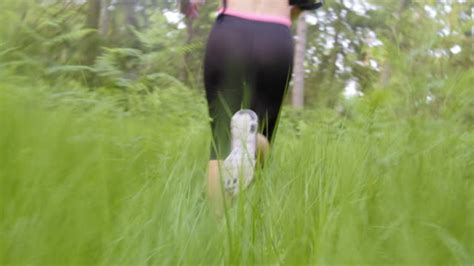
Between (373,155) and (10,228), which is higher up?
(10,228)

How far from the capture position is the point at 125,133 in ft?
7.64

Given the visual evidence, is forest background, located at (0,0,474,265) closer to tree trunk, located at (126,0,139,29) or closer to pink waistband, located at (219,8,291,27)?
pink waistband, located at (219,8,291,27)

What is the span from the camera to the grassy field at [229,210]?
45.7 inches

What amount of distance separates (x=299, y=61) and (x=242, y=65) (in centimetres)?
962

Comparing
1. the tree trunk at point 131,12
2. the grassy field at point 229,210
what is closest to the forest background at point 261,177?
the grassy field at point 229,210

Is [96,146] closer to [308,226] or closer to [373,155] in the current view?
[308,226]

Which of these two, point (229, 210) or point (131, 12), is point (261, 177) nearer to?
point (229, 210)

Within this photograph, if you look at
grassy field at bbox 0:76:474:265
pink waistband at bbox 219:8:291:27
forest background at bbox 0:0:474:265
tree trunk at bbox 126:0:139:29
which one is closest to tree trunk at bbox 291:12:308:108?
tree trunk at bbox 126:0:139:29

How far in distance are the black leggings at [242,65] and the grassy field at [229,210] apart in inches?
9.9

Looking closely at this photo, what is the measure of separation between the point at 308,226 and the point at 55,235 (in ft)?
2.04

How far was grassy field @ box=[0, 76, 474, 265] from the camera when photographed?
45.7 inches

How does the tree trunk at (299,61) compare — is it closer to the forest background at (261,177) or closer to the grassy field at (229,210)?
the forest background at (261,177)

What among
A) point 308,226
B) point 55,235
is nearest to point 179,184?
point 308,226

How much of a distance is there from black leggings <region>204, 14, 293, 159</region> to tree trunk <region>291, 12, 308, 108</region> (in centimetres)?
859
